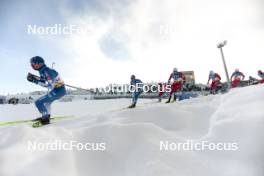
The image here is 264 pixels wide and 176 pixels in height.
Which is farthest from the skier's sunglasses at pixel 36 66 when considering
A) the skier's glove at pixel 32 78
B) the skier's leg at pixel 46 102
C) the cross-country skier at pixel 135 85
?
the cross-country skier at pixel 135 85

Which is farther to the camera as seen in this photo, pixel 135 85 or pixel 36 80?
pixel 135 85

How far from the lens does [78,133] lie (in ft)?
10.1

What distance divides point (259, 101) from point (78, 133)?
2.27 metres

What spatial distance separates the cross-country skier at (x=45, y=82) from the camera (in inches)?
185

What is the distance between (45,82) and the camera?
4.82m

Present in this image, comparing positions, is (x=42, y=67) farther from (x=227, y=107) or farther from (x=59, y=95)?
(x=227, y=107)

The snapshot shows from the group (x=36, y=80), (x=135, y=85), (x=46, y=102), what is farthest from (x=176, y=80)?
(x=36, y=80)

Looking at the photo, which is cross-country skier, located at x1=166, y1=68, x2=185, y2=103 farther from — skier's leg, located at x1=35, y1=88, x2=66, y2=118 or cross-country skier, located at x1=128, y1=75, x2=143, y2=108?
skier's leg, located at x1=35, y1=88, x2=66, y2=118

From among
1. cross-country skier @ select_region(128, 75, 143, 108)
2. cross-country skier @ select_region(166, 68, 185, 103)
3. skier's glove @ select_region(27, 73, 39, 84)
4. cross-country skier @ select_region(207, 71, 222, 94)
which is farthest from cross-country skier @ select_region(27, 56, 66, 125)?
cross-country skier @ select_region(207, 71, 222, 94)

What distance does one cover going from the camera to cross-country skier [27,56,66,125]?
4.71 m

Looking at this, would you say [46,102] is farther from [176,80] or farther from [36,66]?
[176,80]

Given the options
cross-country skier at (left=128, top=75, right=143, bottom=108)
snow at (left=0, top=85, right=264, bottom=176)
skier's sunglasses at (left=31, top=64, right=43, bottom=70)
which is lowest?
snow at (left=0, top=85, right=264, bottom=176)

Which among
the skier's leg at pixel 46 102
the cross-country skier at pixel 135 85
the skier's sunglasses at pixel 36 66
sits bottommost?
the skier's leg at pixel 46 102

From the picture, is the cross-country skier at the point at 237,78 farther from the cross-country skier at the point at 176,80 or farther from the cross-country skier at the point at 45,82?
the cross-country skier at the point at 45,82
